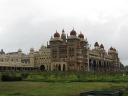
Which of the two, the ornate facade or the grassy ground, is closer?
the grassy ground

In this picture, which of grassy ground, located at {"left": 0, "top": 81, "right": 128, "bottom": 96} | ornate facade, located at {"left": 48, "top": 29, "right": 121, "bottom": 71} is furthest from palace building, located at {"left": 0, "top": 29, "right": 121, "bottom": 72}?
grassy ground, located at {"left": 0, "top": 81, "right": 128, "bottom": 96}

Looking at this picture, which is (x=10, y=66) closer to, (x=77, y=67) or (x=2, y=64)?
(x=2, y=64)

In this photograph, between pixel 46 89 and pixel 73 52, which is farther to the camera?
pixel 73 52

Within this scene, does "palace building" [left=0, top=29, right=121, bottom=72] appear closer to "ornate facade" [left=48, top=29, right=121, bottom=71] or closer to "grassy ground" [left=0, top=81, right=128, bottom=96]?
"ornate facade" [left=48, top=29, right=121, bottom=71]

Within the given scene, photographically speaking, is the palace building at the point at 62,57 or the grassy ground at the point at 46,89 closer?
the grassy ground at the point at 46,89

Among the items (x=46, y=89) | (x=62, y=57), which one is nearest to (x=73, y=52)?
(x=62, y=57)

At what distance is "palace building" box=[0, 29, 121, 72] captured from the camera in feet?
355

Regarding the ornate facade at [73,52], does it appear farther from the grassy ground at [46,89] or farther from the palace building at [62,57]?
the grassy ground at [46,89]

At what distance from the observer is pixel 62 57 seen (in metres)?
111

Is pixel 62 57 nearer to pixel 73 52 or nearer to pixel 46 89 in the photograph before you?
pixel 73 52

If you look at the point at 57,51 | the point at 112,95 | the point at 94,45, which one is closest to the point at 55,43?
the point at 57,51

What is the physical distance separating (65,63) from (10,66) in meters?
18.0

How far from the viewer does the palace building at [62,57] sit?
355 ft

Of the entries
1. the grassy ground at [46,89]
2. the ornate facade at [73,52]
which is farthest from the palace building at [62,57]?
the grassy ground at [46,89]
